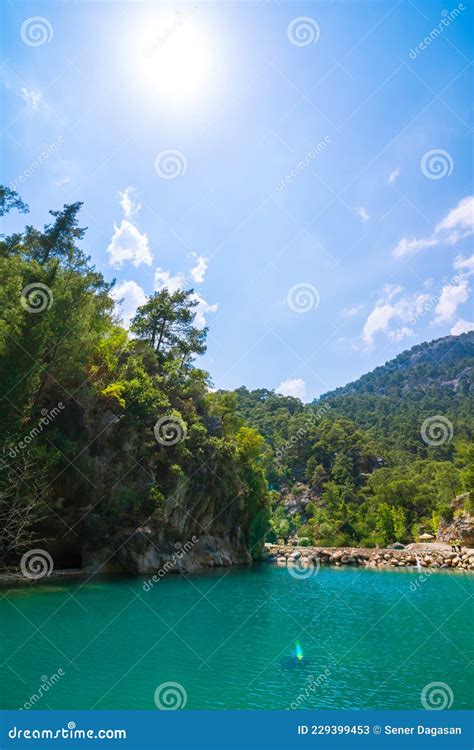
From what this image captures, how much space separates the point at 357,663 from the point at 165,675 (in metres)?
4.47

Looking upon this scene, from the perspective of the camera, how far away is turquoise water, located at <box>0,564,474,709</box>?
7848 mm

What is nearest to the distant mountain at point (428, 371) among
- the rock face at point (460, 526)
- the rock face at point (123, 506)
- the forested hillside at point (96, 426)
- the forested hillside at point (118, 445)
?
the forested hillside at point (118, 445)

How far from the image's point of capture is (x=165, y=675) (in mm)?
8633

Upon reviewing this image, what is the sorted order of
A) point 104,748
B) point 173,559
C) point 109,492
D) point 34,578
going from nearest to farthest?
point 104,748
point 34,578
point 109,492
point 173,559

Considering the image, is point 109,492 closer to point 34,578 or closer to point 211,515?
point 34,578

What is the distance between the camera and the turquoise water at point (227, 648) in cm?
785

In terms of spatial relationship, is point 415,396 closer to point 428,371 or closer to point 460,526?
A: point 428,371

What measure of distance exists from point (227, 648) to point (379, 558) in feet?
113

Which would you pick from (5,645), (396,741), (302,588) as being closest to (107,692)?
(5,645)

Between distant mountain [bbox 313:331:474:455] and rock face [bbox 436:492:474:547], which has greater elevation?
distant mountain [bbox 313:331:474:455]

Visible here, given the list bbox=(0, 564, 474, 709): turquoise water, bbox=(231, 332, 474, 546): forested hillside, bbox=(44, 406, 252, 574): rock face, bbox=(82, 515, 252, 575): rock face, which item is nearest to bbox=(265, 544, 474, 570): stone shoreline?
bbox=(231, 332, 474, 546): forested hillside

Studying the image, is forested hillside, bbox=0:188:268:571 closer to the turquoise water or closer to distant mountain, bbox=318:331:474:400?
the turquoise water

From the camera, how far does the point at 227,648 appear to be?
36.0 ft

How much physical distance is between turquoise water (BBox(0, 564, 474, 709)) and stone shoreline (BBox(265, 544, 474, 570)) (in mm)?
18988
